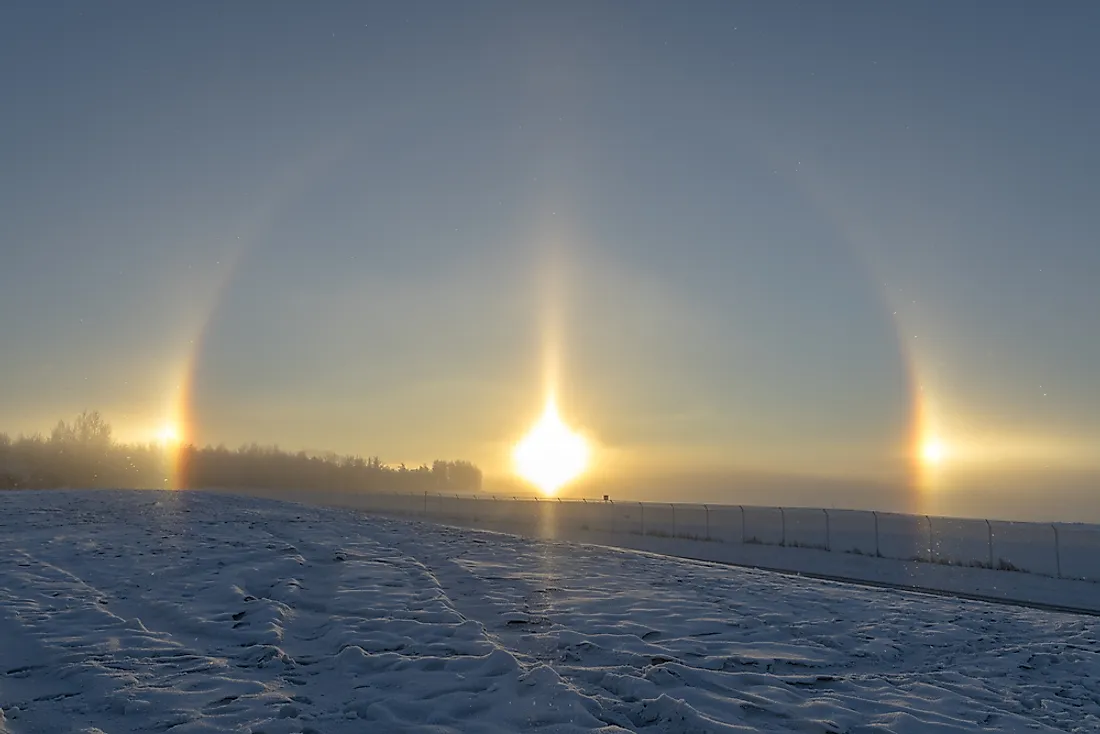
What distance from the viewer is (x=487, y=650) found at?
11406 millimetres

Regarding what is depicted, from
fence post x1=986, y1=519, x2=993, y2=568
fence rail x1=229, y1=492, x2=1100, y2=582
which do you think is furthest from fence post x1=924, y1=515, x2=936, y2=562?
fence post x1=986, y1=519, x2=993, y2=568

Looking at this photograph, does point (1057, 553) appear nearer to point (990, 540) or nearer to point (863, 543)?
point (990, 540)

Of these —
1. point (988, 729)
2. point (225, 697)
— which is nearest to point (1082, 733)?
point (988, 729)

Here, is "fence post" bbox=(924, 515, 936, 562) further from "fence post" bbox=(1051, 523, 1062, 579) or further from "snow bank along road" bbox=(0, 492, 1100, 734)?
"snow bank along road" bbox=(0, 492, 1100, 734)

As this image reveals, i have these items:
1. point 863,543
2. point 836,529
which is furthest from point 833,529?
point 863,543

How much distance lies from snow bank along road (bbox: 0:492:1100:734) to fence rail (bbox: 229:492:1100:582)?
650 inches

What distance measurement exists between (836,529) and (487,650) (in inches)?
1303

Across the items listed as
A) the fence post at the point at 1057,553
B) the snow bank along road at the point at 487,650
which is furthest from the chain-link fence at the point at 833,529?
the snow bank along road at the point at 487,650

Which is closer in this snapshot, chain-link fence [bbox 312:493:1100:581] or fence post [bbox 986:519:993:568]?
chain-link fence [bbox 312:493:1100:581]

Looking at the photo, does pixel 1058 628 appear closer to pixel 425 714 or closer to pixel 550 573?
pixel 550 573

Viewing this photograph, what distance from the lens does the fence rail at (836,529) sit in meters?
31.7

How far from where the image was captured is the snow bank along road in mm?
8680

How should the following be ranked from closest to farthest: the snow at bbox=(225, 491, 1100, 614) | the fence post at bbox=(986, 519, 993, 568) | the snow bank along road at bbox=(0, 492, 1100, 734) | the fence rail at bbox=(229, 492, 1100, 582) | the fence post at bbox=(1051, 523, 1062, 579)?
1. the snow bank along road at bbox=(0, 492, 1100, 734)
2. the snow at bbox=(225, 491, 1100, 614)
3. the fence post at bbox=(1051, 523, 1062, 579)
4. the fence rail at bbox=(229, 492, 1100, 582)
5. the fence post at bbox=(986, 519, 993, 568)

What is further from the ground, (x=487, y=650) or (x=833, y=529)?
(x=833, y=529)
